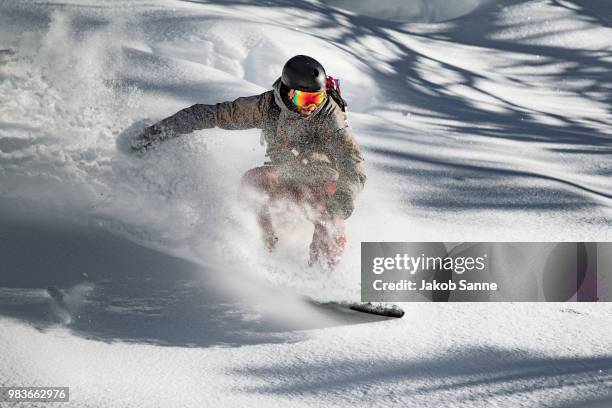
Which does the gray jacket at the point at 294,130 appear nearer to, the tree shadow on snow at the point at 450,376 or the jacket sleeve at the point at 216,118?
the jacket sleeve at the point at 216,118

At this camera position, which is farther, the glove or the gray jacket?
the glove

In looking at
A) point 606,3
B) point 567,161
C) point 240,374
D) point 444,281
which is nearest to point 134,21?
point 567,161

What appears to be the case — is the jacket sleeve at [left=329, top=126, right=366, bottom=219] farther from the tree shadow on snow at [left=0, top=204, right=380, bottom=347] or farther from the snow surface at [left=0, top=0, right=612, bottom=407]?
the tree shadow on snow at [left=0, top=204, right=380, bottom=347]

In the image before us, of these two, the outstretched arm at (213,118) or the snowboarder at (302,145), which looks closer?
the snowboarder at (302,145)

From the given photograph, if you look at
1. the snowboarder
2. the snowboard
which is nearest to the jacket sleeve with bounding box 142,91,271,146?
the snowboarder

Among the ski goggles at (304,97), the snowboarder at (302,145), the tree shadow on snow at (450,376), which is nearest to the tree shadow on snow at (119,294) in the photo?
the tree shadow on snow at (450,376)

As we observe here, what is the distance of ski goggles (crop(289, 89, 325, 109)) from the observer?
4027mm

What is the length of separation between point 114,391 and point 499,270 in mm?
2746

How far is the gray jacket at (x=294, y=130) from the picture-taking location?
160 inches

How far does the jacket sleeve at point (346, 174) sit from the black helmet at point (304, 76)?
1.04 ft

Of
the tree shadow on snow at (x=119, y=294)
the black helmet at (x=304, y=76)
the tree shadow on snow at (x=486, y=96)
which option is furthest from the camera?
the tree shadow on snow at (x=486, y=96)

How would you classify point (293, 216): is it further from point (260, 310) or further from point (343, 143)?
point (260, 310)

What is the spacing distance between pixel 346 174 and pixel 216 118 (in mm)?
921

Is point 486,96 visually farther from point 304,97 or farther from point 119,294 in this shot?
point 119,294
